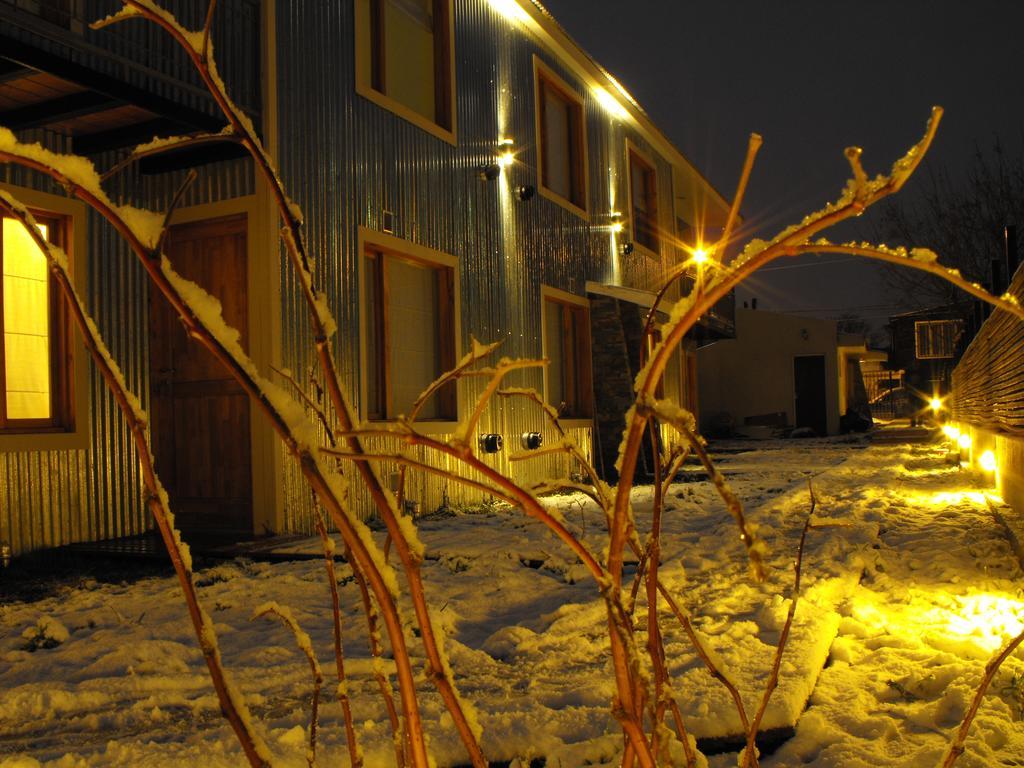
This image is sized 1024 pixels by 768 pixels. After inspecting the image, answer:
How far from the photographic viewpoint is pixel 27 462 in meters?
6.05

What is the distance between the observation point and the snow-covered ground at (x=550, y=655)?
103 inches

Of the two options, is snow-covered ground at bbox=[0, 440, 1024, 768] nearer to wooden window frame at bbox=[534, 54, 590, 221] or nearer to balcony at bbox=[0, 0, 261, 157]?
balcony at bbox=[0, 0, 261, 157]

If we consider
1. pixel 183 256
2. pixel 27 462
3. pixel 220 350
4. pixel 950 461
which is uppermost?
pixel 183 256

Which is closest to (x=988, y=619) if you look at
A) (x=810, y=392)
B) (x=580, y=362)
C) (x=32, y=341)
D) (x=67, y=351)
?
(x=67, y=351)

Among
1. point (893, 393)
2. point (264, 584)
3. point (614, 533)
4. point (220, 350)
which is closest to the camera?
point (220, 350)

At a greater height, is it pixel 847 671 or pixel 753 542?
pixel 753 542

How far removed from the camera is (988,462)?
32.4ft

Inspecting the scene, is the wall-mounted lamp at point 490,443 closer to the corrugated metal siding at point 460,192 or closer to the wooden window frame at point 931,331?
the corrugated metal siding at point 460,192

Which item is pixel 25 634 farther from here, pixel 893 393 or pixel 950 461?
pixel 893 393

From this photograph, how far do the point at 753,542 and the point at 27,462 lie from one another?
6.60 meters

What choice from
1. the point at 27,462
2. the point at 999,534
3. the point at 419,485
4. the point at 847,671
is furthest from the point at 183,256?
the point at 999,534

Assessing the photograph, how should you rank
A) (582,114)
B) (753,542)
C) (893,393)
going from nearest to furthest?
1. (753,542)
2. (582,114)
3. (893,393)

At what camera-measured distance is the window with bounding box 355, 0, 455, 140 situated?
8.19 meters

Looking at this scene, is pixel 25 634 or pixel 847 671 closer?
pixel 847 671
